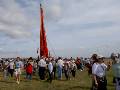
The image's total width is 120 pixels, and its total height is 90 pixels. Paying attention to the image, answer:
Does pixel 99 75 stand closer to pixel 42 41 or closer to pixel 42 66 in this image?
pixel 42 66

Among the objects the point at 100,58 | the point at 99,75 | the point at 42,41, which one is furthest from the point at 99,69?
the point at 42,41

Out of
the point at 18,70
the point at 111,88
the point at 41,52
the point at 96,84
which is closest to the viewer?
the point at 96,84

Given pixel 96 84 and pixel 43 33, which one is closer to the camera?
pixel 96 84

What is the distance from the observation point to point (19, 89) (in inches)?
805

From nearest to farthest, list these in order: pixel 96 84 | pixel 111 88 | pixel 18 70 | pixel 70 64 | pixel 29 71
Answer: pixel 96 84 < pixel 111 88 < pixel 18 70 < pixel 29 71 < pixel 70 64

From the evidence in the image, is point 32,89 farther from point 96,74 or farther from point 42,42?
point 42,42

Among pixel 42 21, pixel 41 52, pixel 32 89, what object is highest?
pixel 42 21

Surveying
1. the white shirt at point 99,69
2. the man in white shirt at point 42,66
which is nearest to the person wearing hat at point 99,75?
the white shirt at point 99,69

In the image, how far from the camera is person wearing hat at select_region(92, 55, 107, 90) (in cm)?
1202

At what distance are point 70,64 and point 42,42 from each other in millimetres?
8174

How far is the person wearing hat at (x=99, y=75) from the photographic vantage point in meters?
12.0

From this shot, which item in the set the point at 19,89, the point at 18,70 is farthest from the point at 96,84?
the point at 18,70

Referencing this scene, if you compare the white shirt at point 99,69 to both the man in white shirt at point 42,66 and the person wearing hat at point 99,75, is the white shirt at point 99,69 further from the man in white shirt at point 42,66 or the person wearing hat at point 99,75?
the man in white shirt at point 42,66

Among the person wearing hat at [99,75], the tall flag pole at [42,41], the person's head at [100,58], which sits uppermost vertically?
the tall flag pole at [42,41]
